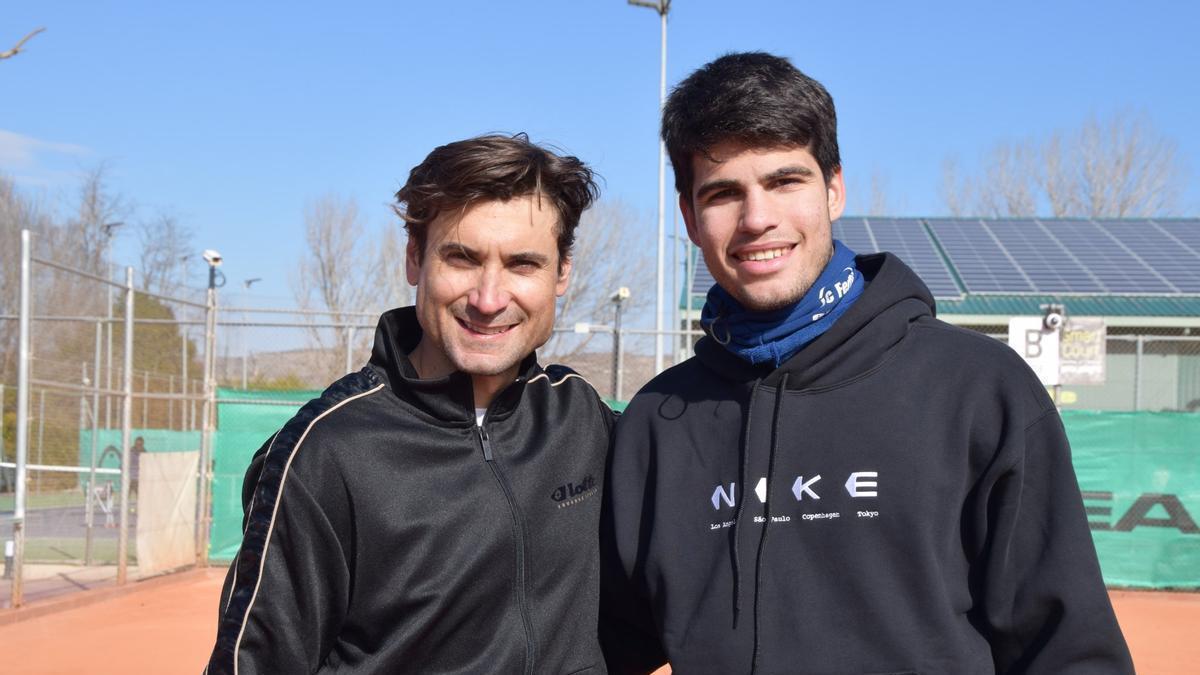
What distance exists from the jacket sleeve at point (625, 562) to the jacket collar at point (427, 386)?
1.02 feet

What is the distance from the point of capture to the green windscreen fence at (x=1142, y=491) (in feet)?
37.9

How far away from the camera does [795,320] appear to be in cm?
245

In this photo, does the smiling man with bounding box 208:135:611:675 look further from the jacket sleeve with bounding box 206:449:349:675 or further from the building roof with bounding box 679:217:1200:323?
the building roof with bounding box 679:217:1200:323

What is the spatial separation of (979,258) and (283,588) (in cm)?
1968

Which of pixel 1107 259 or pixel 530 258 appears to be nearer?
pixel 530 258

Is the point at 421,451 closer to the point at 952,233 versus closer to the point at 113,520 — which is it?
the point at 113,520

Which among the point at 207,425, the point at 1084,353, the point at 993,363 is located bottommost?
the point at 207,425

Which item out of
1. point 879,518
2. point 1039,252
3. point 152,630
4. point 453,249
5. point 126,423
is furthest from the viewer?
point 1039,252

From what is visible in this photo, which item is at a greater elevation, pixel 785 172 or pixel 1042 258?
pixel 1042 258

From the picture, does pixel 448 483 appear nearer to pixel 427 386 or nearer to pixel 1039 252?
pixel 427 386

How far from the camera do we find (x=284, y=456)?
2.38 meters

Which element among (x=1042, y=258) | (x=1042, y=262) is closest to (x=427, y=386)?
(x=1042, y=262)

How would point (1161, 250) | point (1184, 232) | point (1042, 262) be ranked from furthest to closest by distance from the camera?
point (1184, 232) < point (1161, 250) < point (1042, 262)

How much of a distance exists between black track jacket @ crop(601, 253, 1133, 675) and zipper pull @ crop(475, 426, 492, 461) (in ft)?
1.32
